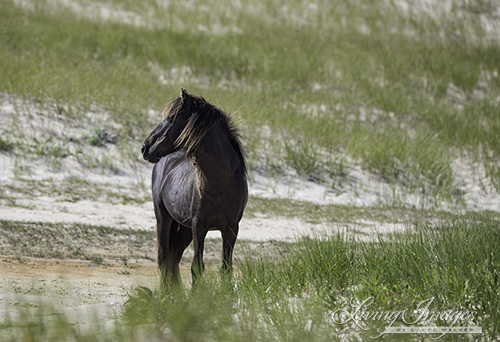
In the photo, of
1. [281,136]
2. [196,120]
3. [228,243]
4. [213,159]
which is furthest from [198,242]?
[281,136]

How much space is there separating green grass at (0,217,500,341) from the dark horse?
44 cm

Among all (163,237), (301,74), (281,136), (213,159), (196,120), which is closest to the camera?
(196,120)

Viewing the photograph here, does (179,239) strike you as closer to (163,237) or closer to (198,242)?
(163,237)

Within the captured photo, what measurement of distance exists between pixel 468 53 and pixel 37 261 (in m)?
19.9

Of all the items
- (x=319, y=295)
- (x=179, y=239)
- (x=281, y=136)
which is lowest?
(x=281, y=136)

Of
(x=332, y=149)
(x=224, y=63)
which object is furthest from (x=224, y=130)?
(x=224, y=63)

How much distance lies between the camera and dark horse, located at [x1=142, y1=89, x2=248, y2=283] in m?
5.80

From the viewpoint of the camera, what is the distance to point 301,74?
69.1ft

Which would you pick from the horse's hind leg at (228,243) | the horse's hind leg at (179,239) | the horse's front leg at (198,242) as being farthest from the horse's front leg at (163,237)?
the horse's hind leg at (228,243)

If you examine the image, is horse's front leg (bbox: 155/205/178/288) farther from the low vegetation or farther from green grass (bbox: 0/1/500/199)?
green grass (bbox: 0/1/500/199)

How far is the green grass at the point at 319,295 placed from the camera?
457 cm

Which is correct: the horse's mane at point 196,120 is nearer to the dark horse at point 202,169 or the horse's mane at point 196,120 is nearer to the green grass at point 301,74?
the dark horse at point 202,169

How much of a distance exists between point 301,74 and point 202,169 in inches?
611

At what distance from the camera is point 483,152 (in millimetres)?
16844
